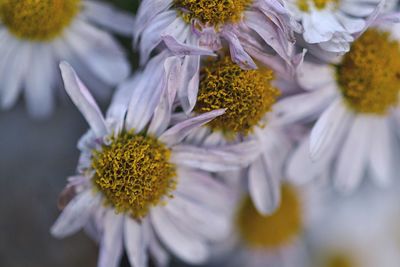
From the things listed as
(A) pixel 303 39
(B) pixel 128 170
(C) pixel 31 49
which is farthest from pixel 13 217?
(A) pixel 303 39

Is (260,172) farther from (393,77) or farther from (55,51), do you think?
(55,51)

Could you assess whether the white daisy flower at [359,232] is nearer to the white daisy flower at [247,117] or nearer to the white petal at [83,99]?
the white daisy flower at [247,117]

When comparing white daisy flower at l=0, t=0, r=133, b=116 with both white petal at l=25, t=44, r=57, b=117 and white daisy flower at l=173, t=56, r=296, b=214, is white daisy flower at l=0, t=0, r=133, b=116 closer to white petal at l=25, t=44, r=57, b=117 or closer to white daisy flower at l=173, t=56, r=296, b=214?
white petal at l=25, t=44, r=57, b=117

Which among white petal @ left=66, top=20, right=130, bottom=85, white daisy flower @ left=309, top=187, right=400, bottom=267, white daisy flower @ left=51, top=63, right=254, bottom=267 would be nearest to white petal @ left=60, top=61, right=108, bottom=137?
white daisy flower @ left=51, top=63, right=254, bottom=267

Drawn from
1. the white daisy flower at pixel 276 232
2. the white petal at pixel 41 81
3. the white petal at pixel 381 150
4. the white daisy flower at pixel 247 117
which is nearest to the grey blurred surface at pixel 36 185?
the white petal at pixel 41 81

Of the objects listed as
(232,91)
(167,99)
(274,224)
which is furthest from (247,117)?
(274,224)
